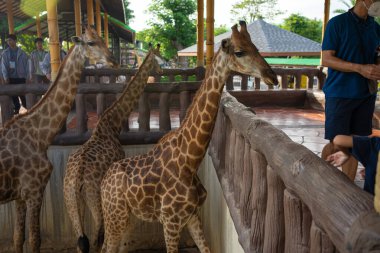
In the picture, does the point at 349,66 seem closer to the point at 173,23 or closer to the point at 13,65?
the point at 13,65

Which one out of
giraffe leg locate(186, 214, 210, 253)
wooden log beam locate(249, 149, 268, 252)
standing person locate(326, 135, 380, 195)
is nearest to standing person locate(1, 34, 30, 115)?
giraffe leg locate(186, 214, 210, 253)

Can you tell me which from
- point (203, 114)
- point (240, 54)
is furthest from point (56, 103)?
point (240, 54)

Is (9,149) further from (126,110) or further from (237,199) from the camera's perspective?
(237,199)

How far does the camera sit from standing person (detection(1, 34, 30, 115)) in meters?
7.55

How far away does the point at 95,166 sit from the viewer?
4027mm

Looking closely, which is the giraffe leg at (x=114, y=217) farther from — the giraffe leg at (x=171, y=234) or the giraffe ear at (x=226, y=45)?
the giraffe ear at (x=226, y=45)

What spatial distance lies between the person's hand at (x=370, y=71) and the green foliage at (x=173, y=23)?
29.3 m

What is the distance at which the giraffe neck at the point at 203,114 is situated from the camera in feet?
9.80

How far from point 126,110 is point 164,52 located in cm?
2816

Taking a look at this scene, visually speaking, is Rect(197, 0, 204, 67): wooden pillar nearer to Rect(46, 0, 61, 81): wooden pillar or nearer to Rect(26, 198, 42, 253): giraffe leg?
Rect(46, 0, 61, 81): wooden pillar

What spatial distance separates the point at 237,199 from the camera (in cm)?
335

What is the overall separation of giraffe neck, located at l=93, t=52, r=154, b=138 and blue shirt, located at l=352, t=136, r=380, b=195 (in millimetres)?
3334

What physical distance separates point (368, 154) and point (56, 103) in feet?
11.1

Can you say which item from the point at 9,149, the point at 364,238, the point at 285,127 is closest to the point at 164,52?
the point at 285,127
